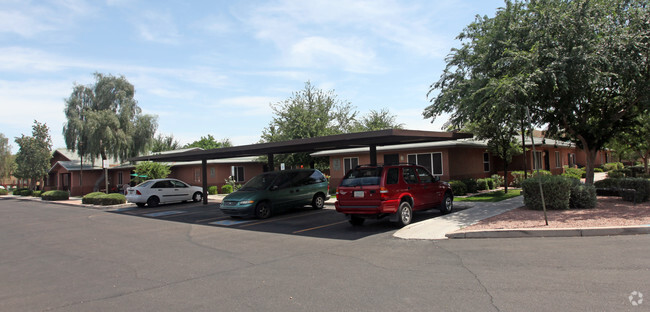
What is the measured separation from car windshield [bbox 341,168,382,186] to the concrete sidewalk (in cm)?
150

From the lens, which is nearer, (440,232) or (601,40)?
(440,232)

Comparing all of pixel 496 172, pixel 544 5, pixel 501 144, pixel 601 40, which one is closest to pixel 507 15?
pixel 544 5

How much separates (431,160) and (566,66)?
37.1 ft

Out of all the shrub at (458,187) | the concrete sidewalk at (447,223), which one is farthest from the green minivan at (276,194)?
the shrub at (458,187)

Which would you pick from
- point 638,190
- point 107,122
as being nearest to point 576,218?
point 638,190

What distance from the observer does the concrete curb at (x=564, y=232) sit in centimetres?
858

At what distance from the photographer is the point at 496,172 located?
26812 mm

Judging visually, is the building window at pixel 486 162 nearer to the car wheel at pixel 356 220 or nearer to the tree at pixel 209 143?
the car wheel at pixel 356 220

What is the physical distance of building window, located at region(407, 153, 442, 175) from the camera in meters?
22.9

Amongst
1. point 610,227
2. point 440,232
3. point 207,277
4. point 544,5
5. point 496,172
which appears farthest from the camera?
point 496,172

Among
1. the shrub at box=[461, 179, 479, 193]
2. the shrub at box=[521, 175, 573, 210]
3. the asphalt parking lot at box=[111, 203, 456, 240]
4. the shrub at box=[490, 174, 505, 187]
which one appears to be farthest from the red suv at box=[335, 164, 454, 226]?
the shrub at box=[490, 174, 505, 187]

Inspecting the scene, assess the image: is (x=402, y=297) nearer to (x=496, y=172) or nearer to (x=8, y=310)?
(x=8, y=310)

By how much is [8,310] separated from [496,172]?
26435 millimetres

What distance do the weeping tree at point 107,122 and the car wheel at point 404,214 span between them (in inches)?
1380
